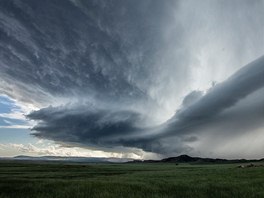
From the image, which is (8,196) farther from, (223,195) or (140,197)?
(223,195)

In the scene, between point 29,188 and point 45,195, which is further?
point 29,188

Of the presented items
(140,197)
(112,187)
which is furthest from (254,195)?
(112,187)

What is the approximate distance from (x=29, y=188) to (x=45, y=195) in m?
5.69

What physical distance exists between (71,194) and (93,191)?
288 cm

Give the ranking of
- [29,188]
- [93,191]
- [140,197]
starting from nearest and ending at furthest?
[140,197] < [93,191] < [29,188]

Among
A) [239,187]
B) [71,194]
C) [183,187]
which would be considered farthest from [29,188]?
[239,187]

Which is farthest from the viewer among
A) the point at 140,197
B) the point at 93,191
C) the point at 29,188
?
the point at 29,188

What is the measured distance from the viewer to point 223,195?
97.3 ft

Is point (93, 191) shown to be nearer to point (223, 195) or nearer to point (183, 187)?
point (183, 187)

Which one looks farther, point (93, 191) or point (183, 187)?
point (183, 187)

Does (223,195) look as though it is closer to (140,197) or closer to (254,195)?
(254,195)

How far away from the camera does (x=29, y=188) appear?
33594mm

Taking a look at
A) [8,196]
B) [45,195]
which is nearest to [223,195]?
[45,195]

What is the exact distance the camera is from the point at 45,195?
29094mm
